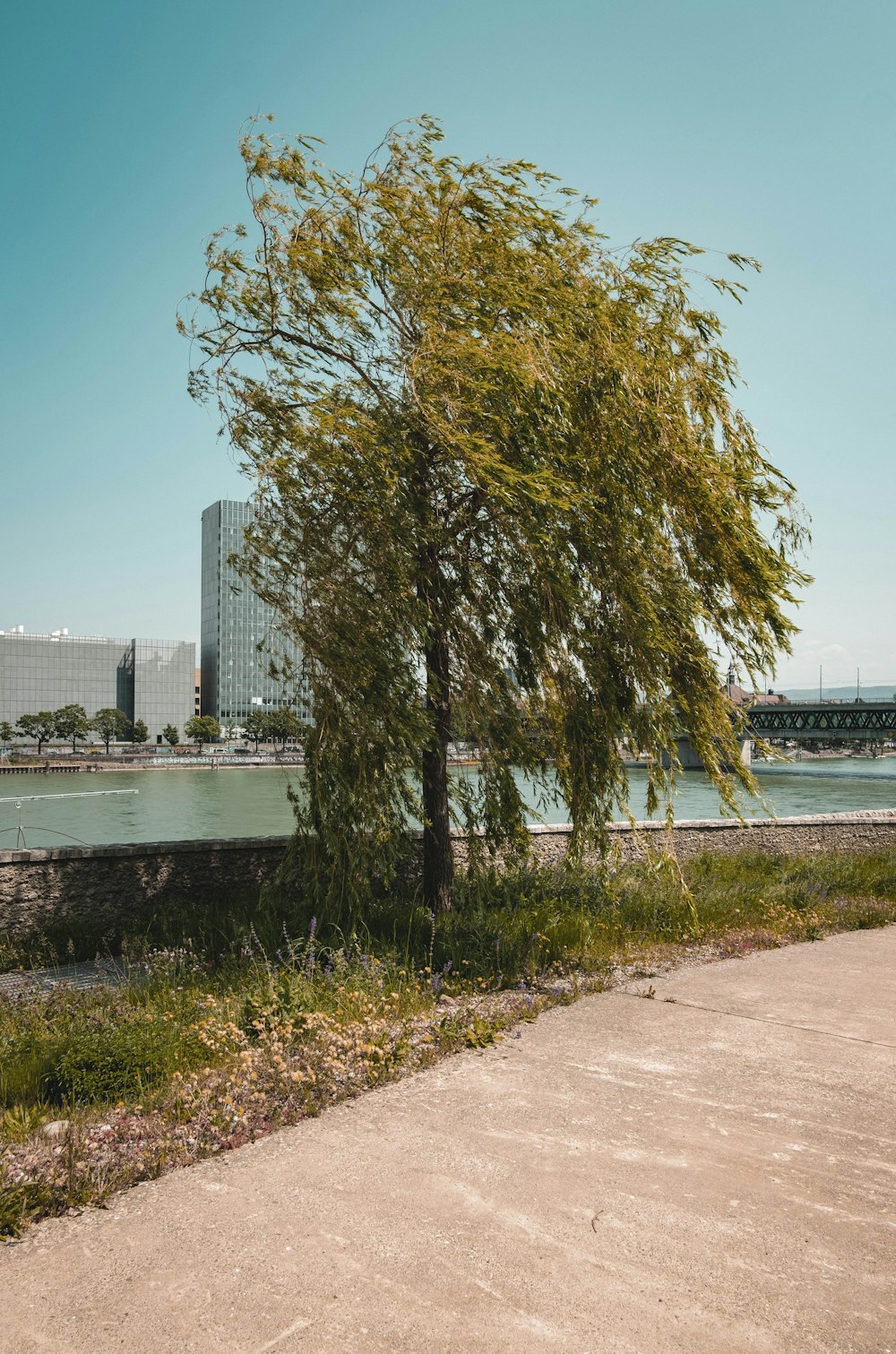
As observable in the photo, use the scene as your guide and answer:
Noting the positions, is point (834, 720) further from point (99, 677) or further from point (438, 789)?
point (99, 677)

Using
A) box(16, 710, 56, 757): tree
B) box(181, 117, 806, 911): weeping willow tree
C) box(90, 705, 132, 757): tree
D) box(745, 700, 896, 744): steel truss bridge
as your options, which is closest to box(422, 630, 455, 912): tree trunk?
box(181, 117, 806, 911): weeping willow tree

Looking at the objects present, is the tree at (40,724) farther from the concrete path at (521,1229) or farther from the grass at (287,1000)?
the concrete path at (521,1229)

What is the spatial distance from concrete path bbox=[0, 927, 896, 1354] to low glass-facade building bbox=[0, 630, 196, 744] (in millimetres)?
174918

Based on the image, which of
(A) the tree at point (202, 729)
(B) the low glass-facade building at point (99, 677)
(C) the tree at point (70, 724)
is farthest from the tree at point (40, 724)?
(A) the tree at point (202, 729)

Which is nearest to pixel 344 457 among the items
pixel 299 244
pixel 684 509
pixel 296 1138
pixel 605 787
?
pixel 299 244

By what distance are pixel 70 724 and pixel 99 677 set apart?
113 ft

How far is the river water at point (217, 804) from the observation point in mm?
41875

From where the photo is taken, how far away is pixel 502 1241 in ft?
12.0

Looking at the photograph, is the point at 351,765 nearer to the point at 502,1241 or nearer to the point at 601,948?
the point at 601,948

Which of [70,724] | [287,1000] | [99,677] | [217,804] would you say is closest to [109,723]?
[70,724]

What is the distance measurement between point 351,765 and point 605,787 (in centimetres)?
250

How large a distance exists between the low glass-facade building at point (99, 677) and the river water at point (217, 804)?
87.3 m

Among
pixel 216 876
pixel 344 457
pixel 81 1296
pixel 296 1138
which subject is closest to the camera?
pixel 81 1296

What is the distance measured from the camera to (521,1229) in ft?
12.4
